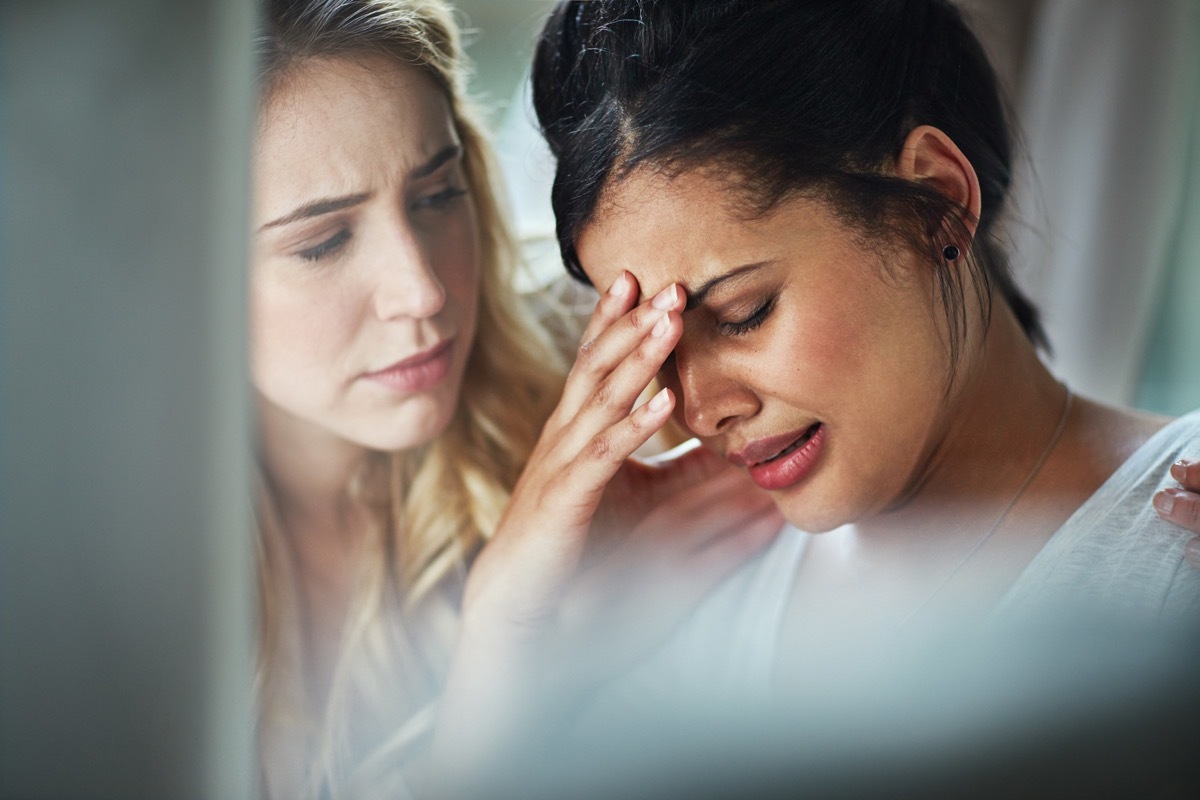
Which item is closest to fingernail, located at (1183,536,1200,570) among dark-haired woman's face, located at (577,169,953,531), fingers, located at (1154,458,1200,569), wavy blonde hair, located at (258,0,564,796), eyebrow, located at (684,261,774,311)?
fingers, located at (1154,458,1200,569)

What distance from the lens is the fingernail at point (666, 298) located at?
0.50m

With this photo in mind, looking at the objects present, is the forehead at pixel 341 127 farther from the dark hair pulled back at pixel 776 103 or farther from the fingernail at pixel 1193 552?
the fingernail at pixel 1193 552

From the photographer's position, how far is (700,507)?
0.69 meters

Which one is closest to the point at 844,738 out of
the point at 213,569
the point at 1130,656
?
the point at 1130,656

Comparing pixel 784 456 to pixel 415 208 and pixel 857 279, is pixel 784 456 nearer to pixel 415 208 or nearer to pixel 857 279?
pixel 857 279

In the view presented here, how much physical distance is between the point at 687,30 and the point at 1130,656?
36 cm

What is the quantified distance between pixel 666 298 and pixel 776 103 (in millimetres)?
112

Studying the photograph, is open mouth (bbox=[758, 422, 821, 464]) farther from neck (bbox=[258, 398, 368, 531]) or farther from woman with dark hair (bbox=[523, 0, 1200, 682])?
neck (bbox=[258, 398, 368, 531])

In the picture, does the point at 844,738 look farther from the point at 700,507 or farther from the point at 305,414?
the point at 305,414

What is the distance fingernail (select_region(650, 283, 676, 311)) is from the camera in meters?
0.50

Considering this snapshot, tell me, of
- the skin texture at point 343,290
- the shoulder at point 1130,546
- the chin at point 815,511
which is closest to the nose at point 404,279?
the skin texture at point 343,290

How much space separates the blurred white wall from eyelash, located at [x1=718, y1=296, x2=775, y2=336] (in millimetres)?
269

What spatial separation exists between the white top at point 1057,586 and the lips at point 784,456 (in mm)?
121

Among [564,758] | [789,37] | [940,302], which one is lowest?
[564,758]
